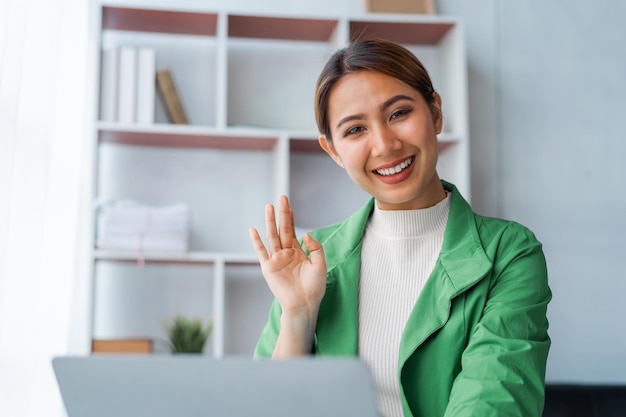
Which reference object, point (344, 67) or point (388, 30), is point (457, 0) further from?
point (344, 67)

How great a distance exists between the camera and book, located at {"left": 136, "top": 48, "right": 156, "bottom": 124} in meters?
3.02

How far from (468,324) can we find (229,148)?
1947 mm

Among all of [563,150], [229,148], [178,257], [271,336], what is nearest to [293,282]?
[271,336]

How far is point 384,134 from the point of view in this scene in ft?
5.13

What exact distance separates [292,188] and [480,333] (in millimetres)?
2020

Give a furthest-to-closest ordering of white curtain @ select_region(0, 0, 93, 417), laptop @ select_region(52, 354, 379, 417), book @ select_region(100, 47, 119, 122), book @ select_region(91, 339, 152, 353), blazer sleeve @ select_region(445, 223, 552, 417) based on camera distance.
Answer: book @ select_region(100, 47, 119, 122) < book @ select_region(91, 339, 152, 353) < white curtain @ select_region(0, 0, 93, 417) < blazer sleeve @ select_region(445, 223, 552, 417) < laptop @ select_region(52, 354, 379, 417)

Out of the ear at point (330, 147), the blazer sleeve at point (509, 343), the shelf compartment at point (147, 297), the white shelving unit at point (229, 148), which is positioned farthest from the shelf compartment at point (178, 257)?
the blazer sleeve at point (509, 343)

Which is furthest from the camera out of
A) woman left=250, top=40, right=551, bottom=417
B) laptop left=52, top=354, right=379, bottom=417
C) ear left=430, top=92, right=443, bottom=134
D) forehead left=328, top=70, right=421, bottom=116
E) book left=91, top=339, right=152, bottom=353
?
book left=91, top=339, right=152, bottom=353

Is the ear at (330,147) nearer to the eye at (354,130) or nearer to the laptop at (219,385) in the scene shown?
the eye at (354,130)

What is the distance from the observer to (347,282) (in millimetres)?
1610

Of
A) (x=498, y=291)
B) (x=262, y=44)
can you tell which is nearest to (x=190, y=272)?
(x=262, y=44)

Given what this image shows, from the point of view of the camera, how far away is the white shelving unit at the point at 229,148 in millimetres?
3115

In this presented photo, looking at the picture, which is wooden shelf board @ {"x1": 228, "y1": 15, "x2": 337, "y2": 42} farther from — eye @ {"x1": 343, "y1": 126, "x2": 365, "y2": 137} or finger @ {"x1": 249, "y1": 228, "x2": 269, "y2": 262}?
finger @ {"x1": 249, "y1": 228, "x2": 269, "y2": 262}

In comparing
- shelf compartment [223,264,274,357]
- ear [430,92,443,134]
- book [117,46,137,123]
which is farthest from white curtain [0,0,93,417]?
ear [430,92,443,134]
